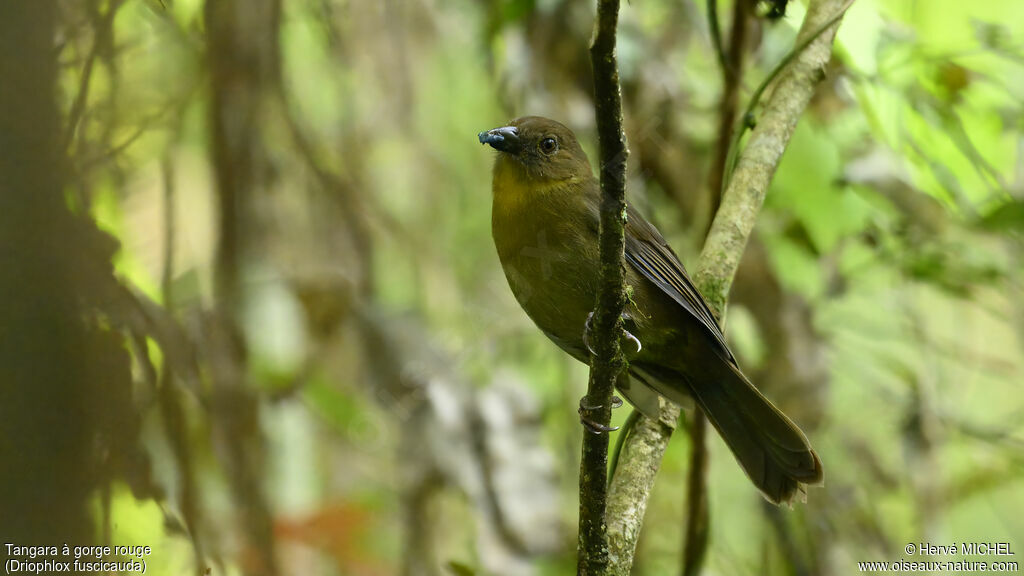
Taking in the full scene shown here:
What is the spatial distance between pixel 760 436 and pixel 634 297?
611mm

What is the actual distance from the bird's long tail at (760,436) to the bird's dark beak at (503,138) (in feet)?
3.24

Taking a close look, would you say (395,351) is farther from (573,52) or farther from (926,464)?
(926,464)

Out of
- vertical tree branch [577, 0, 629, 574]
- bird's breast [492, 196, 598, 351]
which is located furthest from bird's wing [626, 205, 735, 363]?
vertical tree branch [577, 0, 629, 574]

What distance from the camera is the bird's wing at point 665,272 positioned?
9.00 feet

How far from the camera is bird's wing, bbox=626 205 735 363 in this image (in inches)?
108

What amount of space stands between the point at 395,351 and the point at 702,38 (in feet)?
8.16

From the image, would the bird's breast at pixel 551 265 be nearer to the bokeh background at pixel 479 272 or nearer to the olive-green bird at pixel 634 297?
the olive-green bird at pixel 634 297

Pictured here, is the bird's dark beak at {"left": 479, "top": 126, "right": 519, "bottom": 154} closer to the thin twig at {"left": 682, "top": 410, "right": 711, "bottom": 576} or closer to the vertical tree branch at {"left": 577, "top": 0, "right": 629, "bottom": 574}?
the vertical tree branch at {"left": 577, "top": 0, "right": 629, "bottom": 574}

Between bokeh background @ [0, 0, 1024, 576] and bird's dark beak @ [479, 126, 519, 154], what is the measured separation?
80cm

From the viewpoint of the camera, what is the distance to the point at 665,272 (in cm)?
278

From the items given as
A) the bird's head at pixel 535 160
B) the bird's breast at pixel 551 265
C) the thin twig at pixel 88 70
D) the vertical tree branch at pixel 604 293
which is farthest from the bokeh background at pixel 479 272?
the bird's breast at pixel 551 265

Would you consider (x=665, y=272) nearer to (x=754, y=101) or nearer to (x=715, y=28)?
(x=754, y=101)

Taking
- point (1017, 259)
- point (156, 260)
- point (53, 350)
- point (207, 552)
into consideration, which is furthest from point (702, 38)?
point (53, 350)

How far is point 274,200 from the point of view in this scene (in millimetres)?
4137
